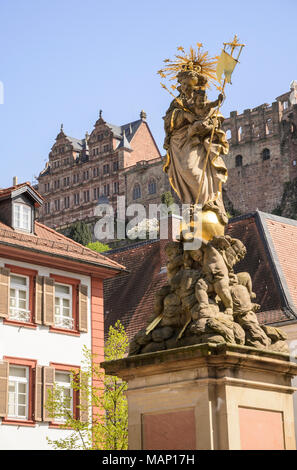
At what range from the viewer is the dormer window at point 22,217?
26891 mm

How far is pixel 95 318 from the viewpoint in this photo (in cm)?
2692

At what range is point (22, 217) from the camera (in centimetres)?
2712

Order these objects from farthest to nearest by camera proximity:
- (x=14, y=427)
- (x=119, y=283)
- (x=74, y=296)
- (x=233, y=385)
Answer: (x=119, y=283)
(x=74, y=296)
(x=14, y=427)
(x=233, y=385)

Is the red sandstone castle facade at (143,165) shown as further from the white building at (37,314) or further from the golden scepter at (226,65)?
the golden scepter at (226,65)

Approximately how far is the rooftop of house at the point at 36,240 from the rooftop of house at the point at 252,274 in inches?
85.5

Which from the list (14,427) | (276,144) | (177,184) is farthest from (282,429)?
(276,144)

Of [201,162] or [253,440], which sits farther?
[201,162]

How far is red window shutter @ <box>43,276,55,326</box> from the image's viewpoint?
25203 millimetres

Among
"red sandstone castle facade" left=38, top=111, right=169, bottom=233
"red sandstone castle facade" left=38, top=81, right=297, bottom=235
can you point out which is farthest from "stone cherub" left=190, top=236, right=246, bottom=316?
"red sandstone castle facade" left=38, top=111, right=169, bottom=233

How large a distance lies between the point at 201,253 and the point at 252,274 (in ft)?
63.3

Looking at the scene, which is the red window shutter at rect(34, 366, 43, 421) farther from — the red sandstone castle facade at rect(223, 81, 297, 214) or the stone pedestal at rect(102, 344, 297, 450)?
the red sandstone castle facade at rect(223, 81, 297, 214)

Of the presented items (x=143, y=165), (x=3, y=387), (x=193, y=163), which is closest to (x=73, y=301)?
(x=3, y=387)
